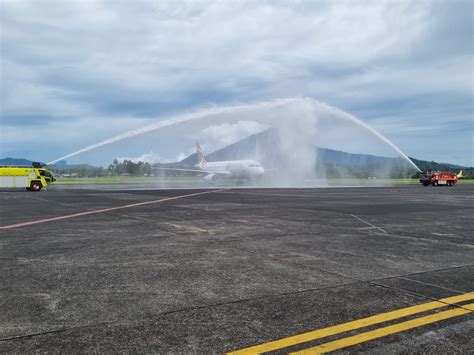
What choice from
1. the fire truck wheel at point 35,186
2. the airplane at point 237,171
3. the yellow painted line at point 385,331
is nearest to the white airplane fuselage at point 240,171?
the airplane at point 237,171

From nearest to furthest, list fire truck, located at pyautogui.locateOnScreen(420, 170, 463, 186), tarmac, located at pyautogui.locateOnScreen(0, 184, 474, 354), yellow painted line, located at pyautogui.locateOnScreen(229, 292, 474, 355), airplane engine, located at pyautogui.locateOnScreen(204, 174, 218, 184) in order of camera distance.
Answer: yellow painted line, located at pyautogui.locateOnScreen(229, 292, 474, 355) < tarmac, located at pyautogui.locateOnScreen(0, 184, 474, 354) < fire truck, located at pyautogui.locateOnScreen(420, 170, 463, 186) < airplane engine, located at pyautogui.locateOnScreen(204, 174, 218, 184)

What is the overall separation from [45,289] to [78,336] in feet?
6.44

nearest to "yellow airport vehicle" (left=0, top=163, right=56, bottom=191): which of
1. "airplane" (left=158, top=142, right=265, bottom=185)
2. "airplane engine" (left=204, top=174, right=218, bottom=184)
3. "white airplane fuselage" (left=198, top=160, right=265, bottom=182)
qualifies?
"airplane" (left=158, top=142, right=265, bottom=185)

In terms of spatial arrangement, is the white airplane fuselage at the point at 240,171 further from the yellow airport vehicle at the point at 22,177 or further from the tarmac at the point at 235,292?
the tarmac at the point at 235,292

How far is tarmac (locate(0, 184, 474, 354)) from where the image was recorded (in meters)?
3.84

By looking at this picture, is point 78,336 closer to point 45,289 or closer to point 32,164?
point 45,289

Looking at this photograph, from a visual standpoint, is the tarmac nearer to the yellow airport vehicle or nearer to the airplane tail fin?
the yellow airport vehicle

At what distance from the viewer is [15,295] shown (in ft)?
17.1

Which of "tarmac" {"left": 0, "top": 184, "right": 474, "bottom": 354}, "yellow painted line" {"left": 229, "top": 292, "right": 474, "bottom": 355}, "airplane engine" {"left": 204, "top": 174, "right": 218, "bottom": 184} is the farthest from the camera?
"airplane engine" {"left": 204, "top": 174, "right": 218, "bottom": 184}

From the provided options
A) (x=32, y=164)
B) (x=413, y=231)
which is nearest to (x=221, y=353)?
(x=413, y=231)

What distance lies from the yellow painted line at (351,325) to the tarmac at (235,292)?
0.02 m

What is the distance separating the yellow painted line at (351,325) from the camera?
144 inches

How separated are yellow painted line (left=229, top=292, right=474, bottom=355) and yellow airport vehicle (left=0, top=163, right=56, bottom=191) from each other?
4108cm

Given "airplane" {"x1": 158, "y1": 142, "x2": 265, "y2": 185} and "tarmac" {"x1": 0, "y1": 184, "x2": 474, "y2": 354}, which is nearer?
"tarmac" {"x1": 0, "y1": 184, "x2": 474, "y2": 354}
